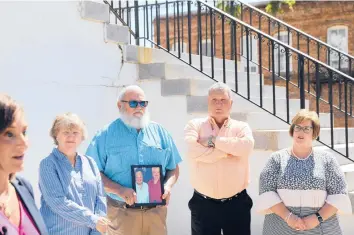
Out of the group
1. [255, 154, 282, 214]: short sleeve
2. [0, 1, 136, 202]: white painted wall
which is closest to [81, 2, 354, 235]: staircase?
[0, 1, 136, 202]: white painted wall

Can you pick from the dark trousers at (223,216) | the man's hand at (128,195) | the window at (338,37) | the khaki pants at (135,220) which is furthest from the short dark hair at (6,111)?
the window at (338,37)

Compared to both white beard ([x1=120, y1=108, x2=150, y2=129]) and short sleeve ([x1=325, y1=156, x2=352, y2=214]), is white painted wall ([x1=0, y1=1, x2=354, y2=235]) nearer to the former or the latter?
white beard ([x1=120, y1=108, x2=150, y2=129])

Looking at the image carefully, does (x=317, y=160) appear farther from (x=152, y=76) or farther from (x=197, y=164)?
(x=152, y=76)

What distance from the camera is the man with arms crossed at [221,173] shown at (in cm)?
381

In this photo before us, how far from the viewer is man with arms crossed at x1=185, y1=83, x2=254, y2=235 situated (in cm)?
381

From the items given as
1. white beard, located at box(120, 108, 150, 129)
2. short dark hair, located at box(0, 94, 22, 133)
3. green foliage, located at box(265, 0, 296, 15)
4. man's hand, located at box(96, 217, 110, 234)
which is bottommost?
man's hand, located at box(96, 217, 110, 234)

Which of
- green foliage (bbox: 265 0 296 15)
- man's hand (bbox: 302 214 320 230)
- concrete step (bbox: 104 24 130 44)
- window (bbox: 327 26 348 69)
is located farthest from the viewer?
window (bbox: 327 26 348 69)

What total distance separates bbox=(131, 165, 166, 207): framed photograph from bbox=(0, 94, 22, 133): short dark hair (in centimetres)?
175

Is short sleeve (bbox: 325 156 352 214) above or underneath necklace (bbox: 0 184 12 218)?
underneath

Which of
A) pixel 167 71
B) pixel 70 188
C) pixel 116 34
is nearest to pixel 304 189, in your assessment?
pixel 70 188

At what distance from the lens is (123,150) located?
3758 millimetres

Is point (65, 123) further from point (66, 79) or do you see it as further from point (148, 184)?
point (66, 79)

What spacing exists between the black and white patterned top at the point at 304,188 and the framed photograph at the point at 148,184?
2.47ft

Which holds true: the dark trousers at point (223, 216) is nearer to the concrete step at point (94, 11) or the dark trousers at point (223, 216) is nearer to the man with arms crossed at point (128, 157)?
the man with arms crossed at point (128, 157)
